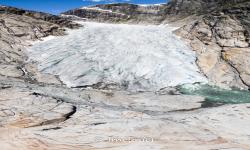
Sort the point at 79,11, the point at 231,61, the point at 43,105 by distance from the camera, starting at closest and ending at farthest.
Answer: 1. the point at 43,105
2. the point at 231,61
3. the point at 79,11

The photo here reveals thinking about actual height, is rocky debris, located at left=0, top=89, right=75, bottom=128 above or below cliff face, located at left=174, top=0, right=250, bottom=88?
below

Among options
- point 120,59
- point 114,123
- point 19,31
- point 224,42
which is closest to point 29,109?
point 114,123

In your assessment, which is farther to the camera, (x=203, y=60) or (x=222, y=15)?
(x=222, y=15)

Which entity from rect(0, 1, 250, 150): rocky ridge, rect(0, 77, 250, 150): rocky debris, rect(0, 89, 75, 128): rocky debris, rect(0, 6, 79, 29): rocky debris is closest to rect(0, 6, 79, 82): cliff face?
rect(0, 6, 79, 29): rocky debris

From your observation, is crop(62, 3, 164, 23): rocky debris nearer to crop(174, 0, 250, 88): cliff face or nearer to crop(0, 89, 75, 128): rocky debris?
crop(174, 0, 250, 88): cliff face

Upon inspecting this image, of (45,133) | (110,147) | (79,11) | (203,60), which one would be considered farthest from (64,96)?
(79,11)

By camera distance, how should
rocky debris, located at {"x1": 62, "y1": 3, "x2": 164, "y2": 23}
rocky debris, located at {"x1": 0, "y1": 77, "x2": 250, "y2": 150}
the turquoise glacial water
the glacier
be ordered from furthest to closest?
rocky debris, located at {"x1": 62, "y1": 3, "x2": 164, "y2": 23}
the glacier
the turquoise glacial water
rocky debris, located at {"x1": 0, "y1": 77, "x2": 250, "y2": 150}

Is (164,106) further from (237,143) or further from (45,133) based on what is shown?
(45,133)

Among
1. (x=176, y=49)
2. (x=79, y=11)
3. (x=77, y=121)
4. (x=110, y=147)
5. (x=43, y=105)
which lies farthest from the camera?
(x=79, y=11)
